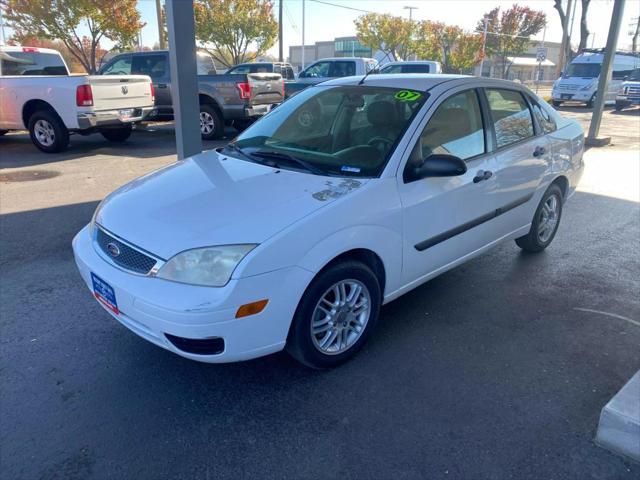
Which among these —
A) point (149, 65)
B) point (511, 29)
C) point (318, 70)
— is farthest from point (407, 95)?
point (511, 29)

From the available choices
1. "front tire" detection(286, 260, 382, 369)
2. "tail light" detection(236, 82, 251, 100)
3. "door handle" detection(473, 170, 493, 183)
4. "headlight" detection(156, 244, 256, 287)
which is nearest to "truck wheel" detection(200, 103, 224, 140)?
"tail light" detection(236, 82, 251, 100)

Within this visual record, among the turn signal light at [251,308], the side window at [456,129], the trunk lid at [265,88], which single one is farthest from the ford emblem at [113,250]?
the trunk lid at [265,88]

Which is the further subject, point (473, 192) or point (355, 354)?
point (473, 192)

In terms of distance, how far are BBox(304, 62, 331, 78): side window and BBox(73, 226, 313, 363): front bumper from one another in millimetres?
14767

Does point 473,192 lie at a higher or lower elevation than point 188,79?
lower

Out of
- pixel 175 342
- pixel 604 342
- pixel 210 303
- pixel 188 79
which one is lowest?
pixel 604 342

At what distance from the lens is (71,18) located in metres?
22.4

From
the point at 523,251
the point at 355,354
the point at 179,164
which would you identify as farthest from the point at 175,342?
the point at 523,251

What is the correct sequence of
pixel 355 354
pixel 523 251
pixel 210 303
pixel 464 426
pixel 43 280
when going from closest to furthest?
pixel 210 303
pixel 464 426
pixel 355 354
pixel 43 280
pixel 523 251

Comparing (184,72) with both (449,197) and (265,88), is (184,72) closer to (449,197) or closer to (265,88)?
(449,197)

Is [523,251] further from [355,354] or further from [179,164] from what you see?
[179,164]

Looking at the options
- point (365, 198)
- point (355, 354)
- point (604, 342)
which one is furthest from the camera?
point (604, 342)

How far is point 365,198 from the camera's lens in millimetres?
3016

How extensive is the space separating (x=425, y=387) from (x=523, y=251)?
272 centimetres
